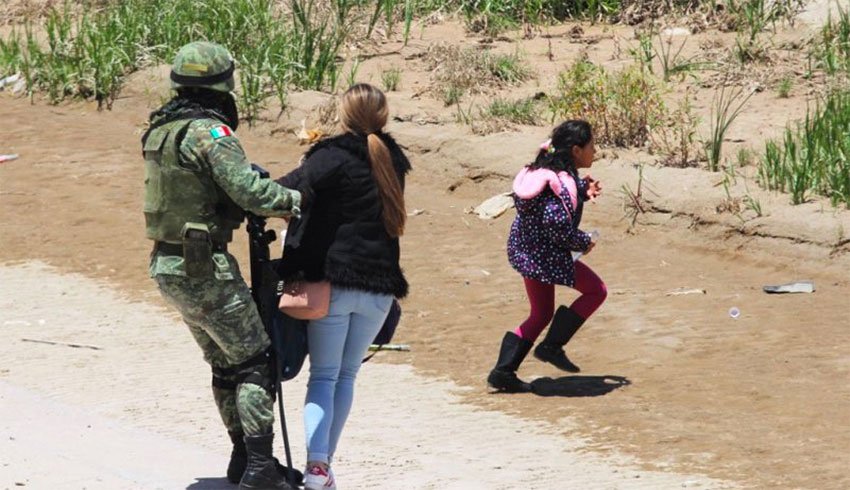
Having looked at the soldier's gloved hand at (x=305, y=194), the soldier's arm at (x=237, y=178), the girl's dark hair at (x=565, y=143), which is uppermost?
the soldier's arm at (x=237, y=178)

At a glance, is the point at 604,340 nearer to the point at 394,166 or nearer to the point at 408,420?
the point at 408,420

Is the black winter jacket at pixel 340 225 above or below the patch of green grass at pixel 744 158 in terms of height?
above

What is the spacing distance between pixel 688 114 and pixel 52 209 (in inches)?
199

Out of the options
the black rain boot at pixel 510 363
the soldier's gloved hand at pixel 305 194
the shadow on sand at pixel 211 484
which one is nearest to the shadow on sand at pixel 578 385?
the black rain boot at pixel 510 363

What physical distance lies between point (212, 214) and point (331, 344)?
0.67 metres

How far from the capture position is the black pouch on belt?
6.10m

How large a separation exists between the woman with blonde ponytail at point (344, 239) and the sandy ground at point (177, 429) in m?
0.62

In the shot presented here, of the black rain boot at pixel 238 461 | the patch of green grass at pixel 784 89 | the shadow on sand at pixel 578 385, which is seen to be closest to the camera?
the black rain boot at pixel 238 461

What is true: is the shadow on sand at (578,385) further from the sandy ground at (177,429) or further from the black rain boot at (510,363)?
the sandy ground at (177,429)

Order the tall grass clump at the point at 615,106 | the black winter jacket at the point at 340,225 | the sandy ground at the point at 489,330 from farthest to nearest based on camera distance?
the tall grass clump at the point at 615,106, the sandy ground at the point at 489,330, the black winter jacket at the point at 340,225

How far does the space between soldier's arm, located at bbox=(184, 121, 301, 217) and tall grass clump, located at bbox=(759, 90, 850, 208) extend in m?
6.27

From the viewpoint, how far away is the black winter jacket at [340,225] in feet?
20.6

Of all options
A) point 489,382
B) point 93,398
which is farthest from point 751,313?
point 93,398

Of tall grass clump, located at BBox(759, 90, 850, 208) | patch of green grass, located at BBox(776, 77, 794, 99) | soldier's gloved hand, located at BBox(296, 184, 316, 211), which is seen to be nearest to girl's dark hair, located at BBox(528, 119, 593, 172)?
soldier's gloved hand, located at BBox(296, 184, 316, 211)
